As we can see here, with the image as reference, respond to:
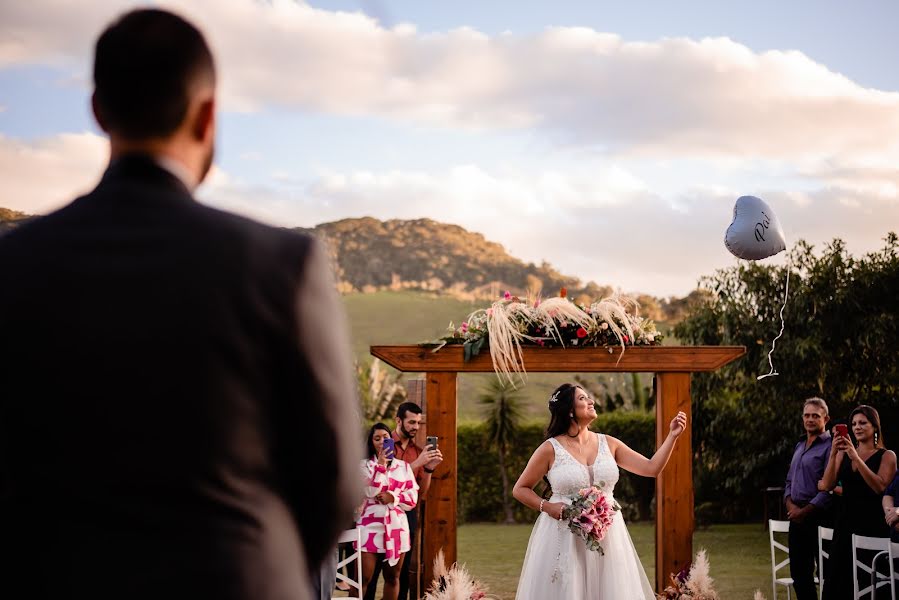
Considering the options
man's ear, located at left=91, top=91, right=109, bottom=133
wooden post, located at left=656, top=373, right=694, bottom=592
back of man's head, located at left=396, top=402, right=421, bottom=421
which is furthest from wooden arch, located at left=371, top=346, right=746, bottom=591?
man's ear, located at left=91, top=91, right=109, bottom=133

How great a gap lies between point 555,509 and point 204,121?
6142 millimetres

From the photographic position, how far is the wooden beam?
8.67 meters

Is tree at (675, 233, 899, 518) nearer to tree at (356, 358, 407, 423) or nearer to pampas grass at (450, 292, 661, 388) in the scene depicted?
pampas grass at (450, 292, 661, 388)

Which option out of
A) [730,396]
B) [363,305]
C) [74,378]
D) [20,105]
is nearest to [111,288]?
[74,378]

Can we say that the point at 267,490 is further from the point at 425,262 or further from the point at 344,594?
the point at 425,262

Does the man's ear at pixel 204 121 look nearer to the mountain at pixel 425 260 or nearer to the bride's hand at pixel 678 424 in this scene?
the bride's hand at pixel 678 424

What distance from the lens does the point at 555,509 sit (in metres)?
7.15

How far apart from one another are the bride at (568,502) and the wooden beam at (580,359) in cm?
106

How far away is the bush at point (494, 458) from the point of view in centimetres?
2120

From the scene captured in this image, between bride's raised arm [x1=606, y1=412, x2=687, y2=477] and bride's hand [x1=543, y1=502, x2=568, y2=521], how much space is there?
539 mm

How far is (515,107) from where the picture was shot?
42.3 meters

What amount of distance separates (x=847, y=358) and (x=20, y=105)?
2350cm

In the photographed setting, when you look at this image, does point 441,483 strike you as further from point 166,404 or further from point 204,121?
point 166,404

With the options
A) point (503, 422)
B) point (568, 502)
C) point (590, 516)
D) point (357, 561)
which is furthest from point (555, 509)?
point (503, 422)
